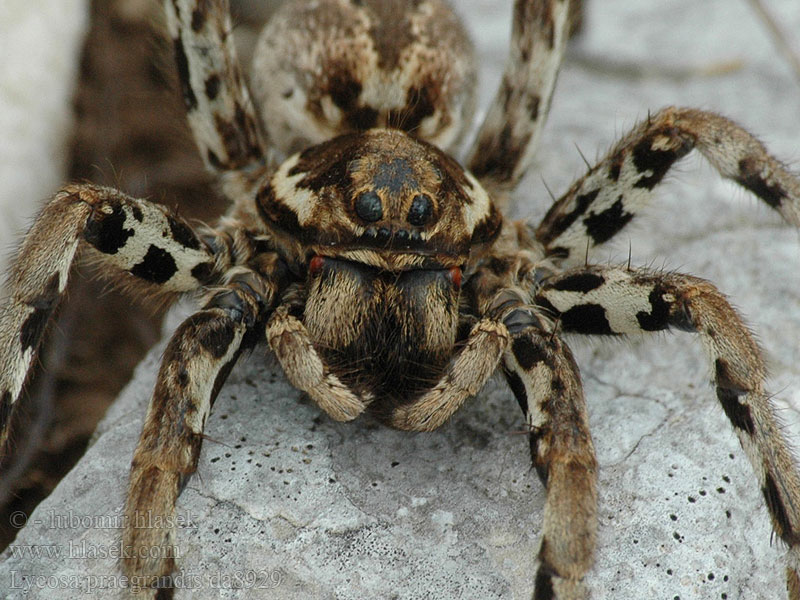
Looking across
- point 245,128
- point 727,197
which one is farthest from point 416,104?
point 727,197

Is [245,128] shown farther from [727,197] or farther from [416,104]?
[727,197]

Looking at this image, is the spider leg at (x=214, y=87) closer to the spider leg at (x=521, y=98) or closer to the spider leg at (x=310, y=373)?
the spider leg at (x=521, y=98)

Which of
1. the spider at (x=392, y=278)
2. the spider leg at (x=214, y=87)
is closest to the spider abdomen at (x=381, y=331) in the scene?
the spider at (x=392, y=278)

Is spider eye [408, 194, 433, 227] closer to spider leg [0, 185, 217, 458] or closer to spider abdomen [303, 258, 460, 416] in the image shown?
spider abdomen [303, 258, 460, 416]

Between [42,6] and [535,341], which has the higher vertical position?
[535,341]

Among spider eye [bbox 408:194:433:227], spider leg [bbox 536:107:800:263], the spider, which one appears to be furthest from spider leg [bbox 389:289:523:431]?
spider leg [bbox 536:107:800:263]
